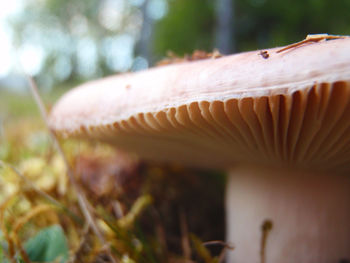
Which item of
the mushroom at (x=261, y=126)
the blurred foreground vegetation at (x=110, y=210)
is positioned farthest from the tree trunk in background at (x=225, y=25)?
the mushroom at (x=261, y=126)

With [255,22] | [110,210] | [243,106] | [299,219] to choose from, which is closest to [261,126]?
[243,106]

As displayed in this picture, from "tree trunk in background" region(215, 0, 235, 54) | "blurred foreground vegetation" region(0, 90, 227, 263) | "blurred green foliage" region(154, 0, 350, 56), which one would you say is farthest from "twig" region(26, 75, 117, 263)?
"tree trunk in background" region(215, 0, 235, 54)

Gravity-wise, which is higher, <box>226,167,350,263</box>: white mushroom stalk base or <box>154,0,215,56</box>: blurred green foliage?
<box>154,0,215,56</box>: blurred green foliage

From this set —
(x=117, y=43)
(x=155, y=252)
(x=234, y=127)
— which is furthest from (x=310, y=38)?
(x=117, y=43)

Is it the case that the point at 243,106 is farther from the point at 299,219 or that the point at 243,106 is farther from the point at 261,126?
the point at 299,219

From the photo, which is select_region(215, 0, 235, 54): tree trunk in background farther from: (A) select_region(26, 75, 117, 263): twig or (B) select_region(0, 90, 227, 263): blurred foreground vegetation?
(A) select_region(26, 75, 117, 263): twig
